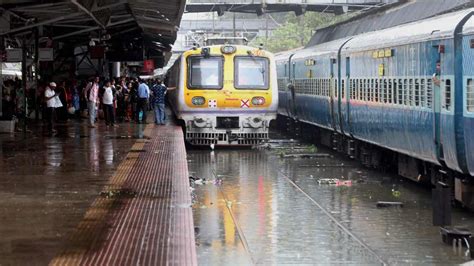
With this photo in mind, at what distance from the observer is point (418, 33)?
599 inches

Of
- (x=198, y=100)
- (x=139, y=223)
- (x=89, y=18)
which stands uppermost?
(x=89, y=18)

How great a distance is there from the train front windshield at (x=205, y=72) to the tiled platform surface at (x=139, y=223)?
9902 millimetres

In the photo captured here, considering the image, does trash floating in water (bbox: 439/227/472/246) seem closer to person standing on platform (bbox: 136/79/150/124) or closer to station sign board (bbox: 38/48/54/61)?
station sign board (bbox: 38/48/54/61)

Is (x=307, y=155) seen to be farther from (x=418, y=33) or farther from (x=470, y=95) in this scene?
(x=470, y=95)

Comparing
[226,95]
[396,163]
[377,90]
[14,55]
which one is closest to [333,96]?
[226,95]

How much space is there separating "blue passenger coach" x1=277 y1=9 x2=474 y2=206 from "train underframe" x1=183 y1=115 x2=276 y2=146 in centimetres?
190

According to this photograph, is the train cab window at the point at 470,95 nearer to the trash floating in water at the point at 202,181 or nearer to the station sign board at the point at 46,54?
the trash floating in water at the point at 202,181

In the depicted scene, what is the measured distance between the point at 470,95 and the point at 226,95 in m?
12.5

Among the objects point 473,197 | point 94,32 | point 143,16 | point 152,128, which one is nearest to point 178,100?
point 152,128

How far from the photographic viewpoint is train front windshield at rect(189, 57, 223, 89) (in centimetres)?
2444

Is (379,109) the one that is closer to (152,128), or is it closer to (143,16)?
(152,128)

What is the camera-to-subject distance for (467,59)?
12.3 meters

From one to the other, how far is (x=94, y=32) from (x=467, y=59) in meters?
19.5

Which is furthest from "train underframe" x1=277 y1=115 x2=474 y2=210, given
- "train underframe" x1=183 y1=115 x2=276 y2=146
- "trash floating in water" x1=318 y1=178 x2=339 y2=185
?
"train underframe" x1=183 y1=115 x2=276 y2=146
